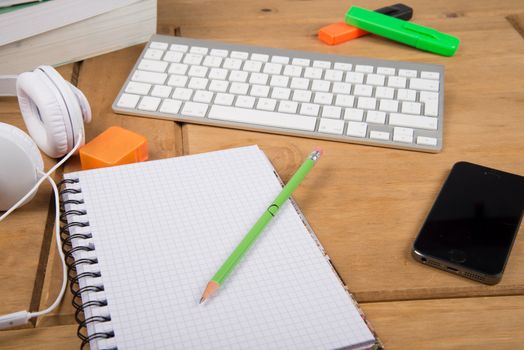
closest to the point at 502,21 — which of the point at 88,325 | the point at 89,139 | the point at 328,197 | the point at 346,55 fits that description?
the point at 346,55

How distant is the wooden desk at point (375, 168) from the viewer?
542 millimetres

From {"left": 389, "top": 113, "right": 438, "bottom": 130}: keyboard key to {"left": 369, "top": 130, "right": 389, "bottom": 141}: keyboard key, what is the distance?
23mm

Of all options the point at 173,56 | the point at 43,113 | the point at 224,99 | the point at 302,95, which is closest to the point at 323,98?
the point at 302,95

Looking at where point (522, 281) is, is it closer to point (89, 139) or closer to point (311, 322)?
point (311, 322)

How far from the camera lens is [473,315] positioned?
0.55 meters

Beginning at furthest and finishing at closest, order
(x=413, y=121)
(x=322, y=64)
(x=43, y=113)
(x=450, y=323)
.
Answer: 1. (x=322, y=64)
2. (x=413, y=121)
3. (x=43, y=113)
4. (x=450, y=323)

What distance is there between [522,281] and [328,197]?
0.69 ft

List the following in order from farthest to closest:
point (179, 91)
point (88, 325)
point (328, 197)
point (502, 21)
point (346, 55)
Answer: point (502, 21), point (346, 55), point (179, 91), point (328, 197), point (88, 325)

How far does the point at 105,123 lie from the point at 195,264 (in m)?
0.29

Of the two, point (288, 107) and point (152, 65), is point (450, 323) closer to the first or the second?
point (288, 107)

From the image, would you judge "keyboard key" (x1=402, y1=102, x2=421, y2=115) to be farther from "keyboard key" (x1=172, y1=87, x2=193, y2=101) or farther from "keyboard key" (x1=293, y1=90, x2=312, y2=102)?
"keyboard key" (x1=172, y1=87, x2=193, y2=101)

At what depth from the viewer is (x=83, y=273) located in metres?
0.54

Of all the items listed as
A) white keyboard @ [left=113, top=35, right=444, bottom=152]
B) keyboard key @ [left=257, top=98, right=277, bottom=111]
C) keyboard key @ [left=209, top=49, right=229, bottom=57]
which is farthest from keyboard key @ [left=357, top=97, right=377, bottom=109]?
keyboard key @ [left=209, top=49, right=229, bottom=57]

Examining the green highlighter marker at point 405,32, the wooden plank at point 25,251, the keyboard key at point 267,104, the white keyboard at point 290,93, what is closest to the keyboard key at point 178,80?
the white keyboard at point 290,93
